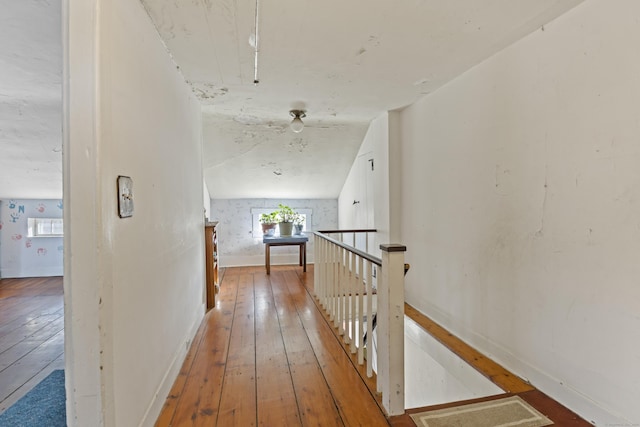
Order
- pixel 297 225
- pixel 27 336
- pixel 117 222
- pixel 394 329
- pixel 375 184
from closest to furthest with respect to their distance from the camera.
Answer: pixel 117 222
pixel 394 329
pixel 27 336
pixel 375 184
pixel 297 225

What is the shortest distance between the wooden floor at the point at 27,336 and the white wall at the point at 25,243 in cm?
45

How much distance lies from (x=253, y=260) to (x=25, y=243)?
3.28 meters

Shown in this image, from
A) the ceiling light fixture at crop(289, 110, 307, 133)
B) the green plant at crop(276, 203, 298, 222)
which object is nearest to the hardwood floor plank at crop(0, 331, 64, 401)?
the ceiling light fixture at crop(289, 110, 307, 133)

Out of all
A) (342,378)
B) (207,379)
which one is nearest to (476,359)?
(342,378)

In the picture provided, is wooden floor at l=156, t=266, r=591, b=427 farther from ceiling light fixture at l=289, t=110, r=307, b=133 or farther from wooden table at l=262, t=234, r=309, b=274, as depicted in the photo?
ceiling light fixture at l=289, t=110, r=307, b=133

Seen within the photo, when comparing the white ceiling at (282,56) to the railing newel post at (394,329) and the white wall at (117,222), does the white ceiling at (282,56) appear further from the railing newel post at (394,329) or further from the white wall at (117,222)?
the railing newel post at (394,329)

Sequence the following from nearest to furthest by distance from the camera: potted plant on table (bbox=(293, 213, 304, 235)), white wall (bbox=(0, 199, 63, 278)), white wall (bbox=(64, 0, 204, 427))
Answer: white wall (bbox=(64, 0, 204, 427)) < white wall (bbox=(0, 199, 63, 278)) < potted plant on table (bbox=(293, 213, 304, 235))

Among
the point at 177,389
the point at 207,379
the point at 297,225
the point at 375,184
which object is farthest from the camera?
the point at 297,225

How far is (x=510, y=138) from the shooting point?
193 cm

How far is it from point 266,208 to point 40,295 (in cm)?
326

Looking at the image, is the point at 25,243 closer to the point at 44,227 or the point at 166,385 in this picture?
the point at 44,227

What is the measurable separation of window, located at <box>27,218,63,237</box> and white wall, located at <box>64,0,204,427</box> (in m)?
3.77

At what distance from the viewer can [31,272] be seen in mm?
4379

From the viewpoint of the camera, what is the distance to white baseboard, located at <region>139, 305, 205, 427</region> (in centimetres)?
142
